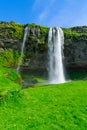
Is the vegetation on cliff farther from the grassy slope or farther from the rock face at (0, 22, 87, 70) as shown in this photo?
the grassy slope

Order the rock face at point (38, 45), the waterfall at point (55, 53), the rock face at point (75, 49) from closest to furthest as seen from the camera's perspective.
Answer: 1. the waterfall at point (55, 53)
2. the rock face at point (38, 45)
3. the rock face at point (75, 49)

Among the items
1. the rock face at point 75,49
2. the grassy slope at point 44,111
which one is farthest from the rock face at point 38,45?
the grassy slope at point 44,111

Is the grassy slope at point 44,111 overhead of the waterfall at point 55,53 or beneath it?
beneath

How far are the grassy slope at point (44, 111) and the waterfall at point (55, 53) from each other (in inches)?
1392

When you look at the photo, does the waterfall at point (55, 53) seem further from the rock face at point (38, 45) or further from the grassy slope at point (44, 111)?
the grassy slope at point (44, 111)

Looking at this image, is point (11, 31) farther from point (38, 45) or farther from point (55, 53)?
point (55, 53)

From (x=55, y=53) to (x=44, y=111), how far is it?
142 feet

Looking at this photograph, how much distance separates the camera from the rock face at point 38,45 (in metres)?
61.8

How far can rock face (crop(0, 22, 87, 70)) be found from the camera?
6184cm

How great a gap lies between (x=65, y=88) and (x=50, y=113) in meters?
8.87

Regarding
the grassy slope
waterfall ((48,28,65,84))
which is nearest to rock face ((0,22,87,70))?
waterfall ((48,28,65,84))

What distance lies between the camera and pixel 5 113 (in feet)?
64.2

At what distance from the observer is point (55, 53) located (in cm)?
6303

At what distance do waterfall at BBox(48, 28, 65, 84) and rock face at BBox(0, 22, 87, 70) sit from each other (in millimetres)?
900
